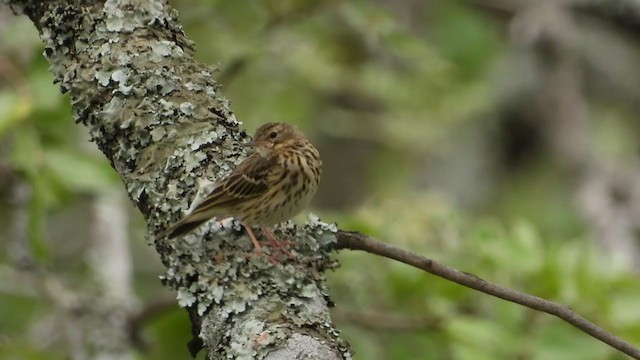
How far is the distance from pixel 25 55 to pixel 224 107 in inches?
103

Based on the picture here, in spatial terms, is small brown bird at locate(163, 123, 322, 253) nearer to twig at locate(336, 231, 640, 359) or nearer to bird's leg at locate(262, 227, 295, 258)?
bird's leg at locate(262, 227, 295, 258)

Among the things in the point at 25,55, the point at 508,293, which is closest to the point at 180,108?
the point at 508,293

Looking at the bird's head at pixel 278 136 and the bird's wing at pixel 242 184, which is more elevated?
the bird's head at pixel 278 136

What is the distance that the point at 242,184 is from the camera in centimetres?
339

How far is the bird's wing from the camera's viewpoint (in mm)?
2996

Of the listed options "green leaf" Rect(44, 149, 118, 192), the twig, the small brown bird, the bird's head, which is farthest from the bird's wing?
"green leaf" Rect(44, 149, 118, 192)

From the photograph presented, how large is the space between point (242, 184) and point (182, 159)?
1.53ft

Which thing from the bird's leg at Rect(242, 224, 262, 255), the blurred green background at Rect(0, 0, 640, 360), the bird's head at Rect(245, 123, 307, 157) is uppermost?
the blurred green background at Rect(0, 0, 640, 360)

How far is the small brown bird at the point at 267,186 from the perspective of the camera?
9.83 ft

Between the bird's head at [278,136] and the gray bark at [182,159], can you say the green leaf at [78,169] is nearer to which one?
the bird's head at [278,136]

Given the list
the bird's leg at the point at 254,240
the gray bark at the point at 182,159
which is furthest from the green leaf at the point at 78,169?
the bird's leg at the point at 254,240

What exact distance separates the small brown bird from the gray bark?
0.05 m

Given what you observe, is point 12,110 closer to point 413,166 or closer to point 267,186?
point 267,186

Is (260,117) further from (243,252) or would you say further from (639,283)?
(243,252)
